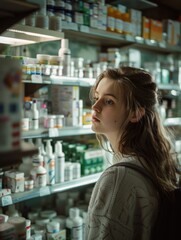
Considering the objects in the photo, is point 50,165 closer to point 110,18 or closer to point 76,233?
point 76,233

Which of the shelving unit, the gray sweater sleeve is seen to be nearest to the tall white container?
the gray sweater sleeve

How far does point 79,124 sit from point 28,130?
0.53 meters

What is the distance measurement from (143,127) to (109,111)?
0.55 feet

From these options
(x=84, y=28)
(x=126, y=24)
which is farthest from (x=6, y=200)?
(x=126, y=24)

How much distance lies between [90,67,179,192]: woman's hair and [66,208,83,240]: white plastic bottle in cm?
121

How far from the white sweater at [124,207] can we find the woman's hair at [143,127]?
134mm

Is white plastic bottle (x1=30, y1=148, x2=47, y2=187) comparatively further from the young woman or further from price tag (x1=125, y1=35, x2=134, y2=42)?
price tag (x1=125, y1=35, x2=134, y2=42)

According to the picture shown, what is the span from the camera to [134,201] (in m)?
1.19

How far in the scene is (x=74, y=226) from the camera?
7.98 feet

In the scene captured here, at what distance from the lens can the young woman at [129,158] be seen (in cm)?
119

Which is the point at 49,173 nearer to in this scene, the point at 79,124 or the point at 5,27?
the point at 79,124

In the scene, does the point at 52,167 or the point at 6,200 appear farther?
the point at 52,167

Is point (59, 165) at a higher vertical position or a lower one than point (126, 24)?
lower

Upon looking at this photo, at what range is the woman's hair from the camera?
4.44ft
